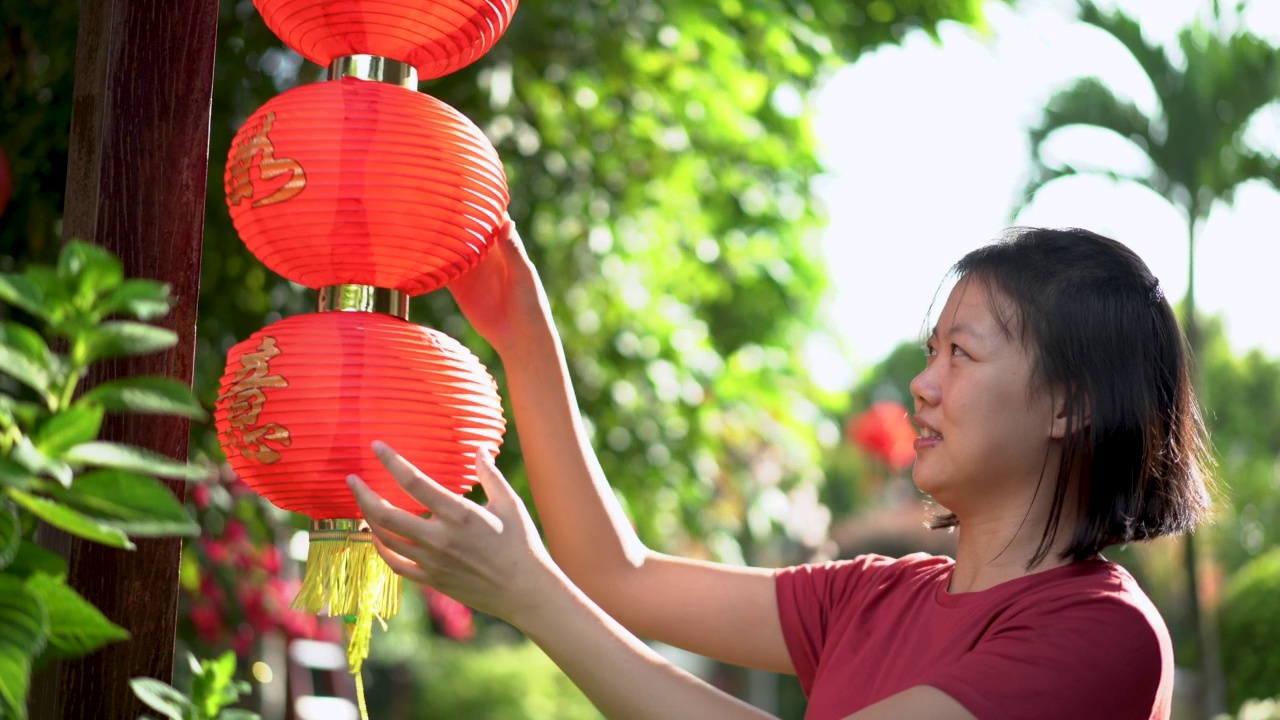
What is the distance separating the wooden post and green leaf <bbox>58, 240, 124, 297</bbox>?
0.61 meters

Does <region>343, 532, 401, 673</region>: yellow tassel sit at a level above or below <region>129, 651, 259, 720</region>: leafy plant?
above

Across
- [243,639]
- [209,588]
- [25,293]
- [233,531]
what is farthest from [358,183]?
[243,639]

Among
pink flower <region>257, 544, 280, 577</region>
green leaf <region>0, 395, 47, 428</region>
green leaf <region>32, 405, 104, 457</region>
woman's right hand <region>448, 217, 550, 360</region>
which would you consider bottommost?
pink flower <region>257, 544, 280, 577</region>

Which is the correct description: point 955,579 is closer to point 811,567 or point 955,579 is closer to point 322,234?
point 811,567

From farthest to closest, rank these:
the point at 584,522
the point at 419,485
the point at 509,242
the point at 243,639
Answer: the point at 243,639 < the point at 584,522 < the point at 509,242 < the point at 419,485

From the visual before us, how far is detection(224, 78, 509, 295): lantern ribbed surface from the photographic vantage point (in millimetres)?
1498

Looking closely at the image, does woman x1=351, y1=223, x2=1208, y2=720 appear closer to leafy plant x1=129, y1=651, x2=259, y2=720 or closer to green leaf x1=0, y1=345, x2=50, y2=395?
leafy plant x1=129, y1=651, x2=259, y2=720

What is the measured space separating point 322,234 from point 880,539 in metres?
10.0

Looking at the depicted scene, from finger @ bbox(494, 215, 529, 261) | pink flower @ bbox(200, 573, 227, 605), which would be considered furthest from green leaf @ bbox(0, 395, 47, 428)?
pink flower @ bbox(200, 573, 227, 605)

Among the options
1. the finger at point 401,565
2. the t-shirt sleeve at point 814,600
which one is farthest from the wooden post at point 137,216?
the t-shirt sleeve at point 814,600

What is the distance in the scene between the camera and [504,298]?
6.21 feet

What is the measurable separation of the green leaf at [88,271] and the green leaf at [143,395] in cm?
8

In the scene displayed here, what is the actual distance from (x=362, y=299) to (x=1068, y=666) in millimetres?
973

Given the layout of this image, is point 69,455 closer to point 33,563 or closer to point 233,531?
point 33,563
